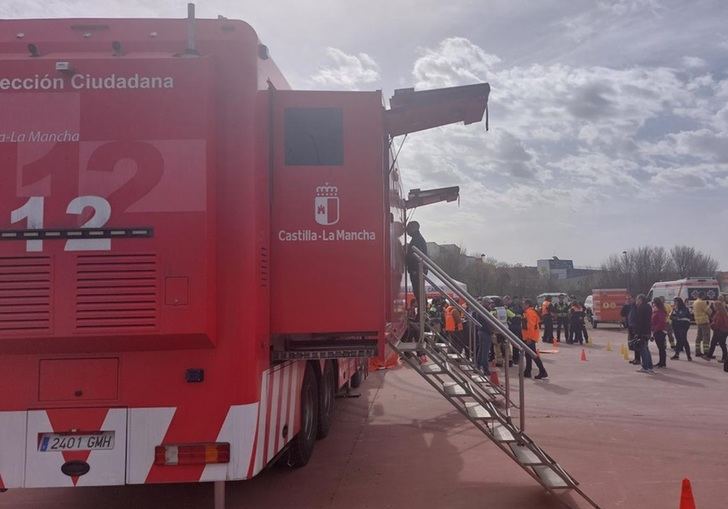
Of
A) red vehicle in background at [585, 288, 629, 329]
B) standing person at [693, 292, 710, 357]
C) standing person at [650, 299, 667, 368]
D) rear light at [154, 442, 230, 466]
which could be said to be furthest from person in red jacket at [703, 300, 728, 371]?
red vehicle in background at [585, 288, 629, 329]

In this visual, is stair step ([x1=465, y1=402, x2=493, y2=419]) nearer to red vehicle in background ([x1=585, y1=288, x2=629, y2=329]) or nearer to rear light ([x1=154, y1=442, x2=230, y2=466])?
rear light ([x1=154, y1=442, x2=230, y2=466])

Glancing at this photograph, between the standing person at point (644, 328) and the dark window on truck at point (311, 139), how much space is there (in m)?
11.3

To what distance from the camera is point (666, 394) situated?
37.5 feet

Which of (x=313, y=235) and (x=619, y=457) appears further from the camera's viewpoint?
(x=619, y=457)

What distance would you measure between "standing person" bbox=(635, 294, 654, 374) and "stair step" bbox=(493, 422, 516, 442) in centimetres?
925

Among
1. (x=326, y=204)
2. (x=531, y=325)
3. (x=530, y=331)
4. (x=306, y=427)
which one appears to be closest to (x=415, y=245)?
(x=306, y=427)

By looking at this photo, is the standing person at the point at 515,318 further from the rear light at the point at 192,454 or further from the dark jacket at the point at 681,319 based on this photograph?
the rear light at the point at 192,454

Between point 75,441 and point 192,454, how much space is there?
0.84 meters

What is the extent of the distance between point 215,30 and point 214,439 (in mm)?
3077

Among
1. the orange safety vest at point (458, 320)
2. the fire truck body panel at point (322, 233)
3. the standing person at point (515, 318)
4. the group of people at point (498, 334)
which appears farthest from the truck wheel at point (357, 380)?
the fire truck body panel at point (322, 233)

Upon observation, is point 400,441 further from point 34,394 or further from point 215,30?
point 215,30

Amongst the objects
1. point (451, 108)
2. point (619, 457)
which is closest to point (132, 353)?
point (451, 108)

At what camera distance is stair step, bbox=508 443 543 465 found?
5582 millimetres

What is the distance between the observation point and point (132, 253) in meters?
4.43
